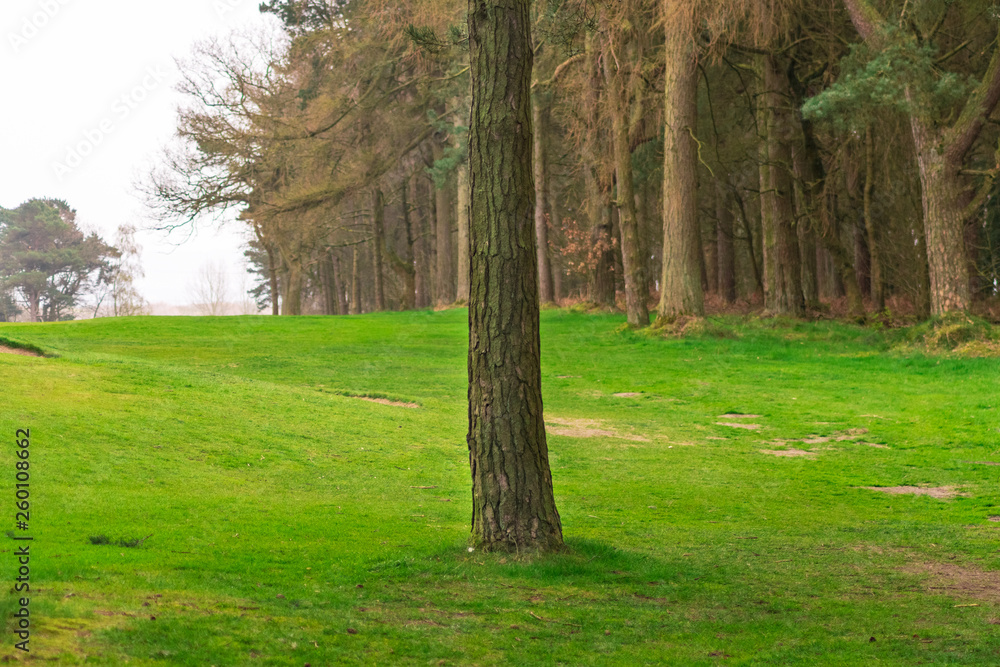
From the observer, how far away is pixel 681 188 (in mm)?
23719

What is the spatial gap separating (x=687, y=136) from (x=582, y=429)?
467 inches

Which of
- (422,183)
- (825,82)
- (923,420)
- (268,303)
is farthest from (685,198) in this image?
(268,303)

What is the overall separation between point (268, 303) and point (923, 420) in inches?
2729

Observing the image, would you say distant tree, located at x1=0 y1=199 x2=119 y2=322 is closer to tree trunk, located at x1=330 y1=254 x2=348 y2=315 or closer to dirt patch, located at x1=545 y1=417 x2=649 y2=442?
tree trunk, located at x1=330 y1=254 x2=348 y2=315

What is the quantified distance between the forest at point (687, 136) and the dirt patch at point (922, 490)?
260 inches

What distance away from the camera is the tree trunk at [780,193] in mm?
26125

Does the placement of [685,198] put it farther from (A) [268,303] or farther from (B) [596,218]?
(A) [268,303]

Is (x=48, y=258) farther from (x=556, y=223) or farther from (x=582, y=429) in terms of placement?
(x=582, y=429)

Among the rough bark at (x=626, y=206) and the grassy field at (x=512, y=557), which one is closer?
the grassy field at (x=512, y=557)

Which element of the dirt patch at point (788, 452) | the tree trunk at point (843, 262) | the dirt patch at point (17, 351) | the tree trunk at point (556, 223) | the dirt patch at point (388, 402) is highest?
the tree trunk at point (556, 223)

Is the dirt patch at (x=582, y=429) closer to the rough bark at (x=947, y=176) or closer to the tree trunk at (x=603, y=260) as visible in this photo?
the rough bark at (x=947, y=176)

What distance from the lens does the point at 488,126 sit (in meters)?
7.11

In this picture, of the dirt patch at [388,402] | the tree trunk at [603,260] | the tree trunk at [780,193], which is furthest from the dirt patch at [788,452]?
the tree trunk at [603,260]

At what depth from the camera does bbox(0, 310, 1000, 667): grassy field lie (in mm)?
4738
